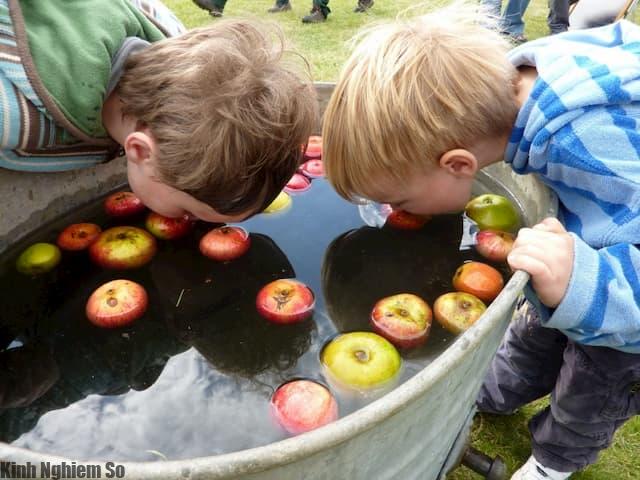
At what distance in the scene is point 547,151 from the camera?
1.12 meters

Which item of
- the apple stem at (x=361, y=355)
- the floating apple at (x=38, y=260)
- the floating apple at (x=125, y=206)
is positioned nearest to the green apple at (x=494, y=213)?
the apple stem at (x=361, y=355)

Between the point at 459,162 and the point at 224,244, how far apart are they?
65 cm

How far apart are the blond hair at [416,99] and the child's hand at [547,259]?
1.15 feet

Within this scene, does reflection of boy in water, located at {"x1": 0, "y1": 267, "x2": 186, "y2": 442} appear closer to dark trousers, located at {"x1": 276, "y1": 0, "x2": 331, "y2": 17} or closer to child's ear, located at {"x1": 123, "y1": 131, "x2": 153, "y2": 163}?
child's ear, located at {"x1": 123, "y1": 131, "x2": 153, "y2": 163}

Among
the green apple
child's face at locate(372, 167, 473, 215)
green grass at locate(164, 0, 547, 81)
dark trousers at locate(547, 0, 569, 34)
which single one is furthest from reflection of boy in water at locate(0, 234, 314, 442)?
dark trousers at locate(547, 0, 569, 34)

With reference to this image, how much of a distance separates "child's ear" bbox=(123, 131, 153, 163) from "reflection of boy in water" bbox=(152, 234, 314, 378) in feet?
0.92

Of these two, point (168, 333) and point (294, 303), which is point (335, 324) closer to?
point (294, 303)

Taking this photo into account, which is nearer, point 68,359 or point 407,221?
point 68,359

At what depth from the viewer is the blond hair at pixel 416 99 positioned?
1.21m

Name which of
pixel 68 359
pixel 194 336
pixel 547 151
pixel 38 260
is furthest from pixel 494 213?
pixel 38 260

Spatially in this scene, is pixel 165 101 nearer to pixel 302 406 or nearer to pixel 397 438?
pixel 302 406

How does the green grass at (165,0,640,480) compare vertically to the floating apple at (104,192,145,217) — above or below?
below

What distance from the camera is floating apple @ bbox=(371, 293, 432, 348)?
120 centimetres

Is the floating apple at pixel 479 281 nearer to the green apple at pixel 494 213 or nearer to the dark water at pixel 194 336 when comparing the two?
the dark water at pixel 194 336
